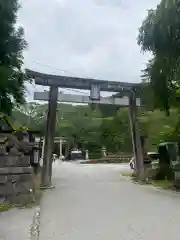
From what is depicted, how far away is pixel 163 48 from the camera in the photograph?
520 inches

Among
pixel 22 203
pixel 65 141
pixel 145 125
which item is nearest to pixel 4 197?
pixel 22 203

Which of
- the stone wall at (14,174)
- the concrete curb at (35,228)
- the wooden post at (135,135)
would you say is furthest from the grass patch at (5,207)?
the wooden post at (135,135)

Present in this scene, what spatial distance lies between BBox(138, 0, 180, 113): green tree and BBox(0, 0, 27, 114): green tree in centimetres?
469

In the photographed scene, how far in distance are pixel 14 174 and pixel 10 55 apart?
11.7ft

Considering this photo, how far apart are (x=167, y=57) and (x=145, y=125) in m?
13.1

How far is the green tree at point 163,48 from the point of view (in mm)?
12242

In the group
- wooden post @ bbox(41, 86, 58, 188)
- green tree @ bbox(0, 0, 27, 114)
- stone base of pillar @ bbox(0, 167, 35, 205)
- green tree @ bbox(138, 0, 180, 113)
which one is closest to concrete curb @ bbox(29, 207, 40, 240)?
stone base of pillar @ bbox(0, 167, 35, 205)

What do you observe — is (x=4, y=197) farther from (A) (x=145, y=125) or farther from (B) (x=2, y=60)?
(A) (x=145, y=125)

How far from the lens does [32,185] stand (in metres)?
10.7

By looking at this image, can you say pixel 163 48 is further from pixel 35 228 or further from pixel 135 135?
pixel 35 228

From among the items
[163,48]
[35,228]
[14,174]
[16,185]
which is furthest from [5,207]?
[163,48]

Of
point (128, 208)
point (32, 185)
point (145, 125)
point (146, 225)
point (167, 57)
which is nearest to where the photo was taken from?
point (146, 225)

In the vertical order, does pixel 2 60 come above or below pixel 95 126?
below

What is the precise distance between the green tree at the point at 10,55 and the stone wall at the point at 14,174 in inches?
53.2
